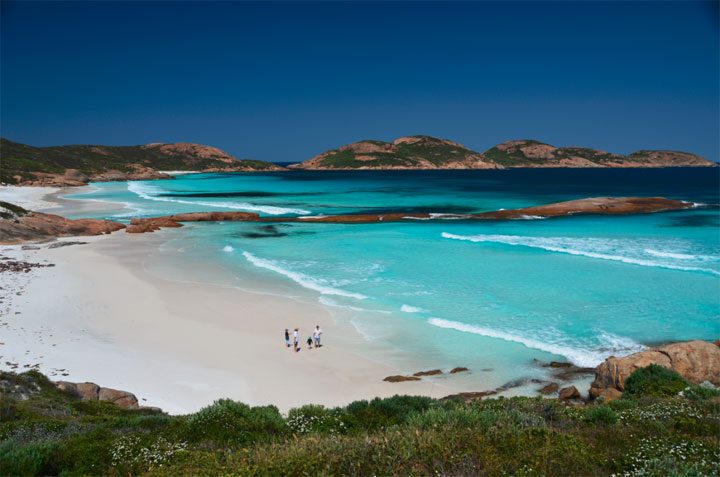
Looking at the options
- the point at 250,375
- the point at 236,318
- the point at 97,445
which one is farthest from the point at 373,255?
the point at 97,445

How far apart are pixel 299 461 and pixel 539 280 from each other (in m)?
21.7

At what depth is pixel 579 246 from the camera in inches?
1346

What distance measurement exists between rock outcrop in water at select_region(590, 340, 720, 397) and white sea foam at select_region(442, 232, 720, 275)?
1613cm

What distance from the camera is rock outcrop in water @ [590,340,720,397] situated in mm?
12428

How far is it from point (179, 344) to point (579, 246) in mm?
28903

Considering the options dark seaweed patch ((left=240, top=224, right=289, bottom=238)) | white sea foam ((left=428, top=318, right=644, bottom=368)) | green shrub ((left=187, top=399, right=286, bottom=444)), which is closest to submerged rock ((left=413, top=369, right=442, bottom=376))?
white sea foam ((left=428, top=318, right=644, bottom=368))

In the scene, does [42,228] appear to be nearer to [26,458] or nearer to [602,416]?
[26,458]

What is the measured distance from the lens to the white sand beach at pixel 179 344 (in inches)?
523

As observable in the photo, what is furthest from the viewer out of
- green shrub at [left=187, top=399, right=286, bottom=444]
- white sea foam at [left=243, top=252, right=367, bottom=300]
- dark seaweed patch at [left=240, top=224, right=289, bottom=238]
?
dark seaweed patch at [left=240, top=224, right=289, bottom=238]

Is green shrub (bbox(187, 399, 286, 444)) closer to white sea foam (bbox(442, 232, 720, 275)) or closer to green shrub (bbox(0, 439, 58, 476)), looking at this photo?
green shrub (bbox(0, 439, 58, 476))

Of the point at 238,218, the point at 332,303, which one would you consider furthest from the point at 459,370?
Result: the point at 238,218

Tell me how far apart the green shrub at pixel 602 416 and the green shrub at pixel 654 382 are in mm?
3566

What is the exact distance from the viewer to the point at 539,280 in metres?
24.7

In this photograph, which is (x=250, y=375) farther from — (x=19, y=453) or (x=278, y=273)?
(x=278, y=273)
